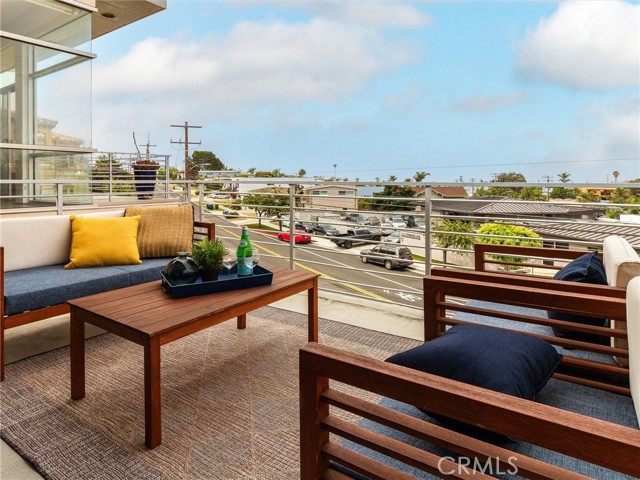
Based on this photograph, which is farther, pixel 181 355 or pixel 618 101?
pixel 618 101

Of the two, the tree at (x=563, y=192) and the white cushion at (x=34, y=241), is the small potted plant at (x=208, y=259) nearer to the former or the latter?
the white cushion at (x=34, y=241)

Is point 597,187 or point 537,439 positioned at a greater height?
point 597,187

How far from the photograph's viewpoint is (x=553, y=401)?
4.01 feet

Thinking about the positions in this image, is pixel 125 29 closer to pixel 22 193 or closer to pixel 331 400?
pixel 22 193

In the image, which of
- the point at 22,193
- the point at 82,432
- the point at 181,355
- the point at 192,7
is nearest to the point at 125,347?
the point at 181,355

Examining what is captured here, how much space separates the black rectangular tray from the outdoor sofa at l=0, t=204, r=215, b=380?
2.42 feet

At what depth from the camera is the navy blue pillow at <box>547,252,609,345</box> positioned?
1501 millimetres

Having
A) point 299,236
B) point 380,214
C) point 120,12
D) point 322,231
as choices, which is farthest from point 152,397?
point 322,231

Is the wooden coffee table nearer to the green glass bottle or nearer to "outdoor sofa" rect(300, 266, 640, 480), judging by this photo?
the green glass bottle

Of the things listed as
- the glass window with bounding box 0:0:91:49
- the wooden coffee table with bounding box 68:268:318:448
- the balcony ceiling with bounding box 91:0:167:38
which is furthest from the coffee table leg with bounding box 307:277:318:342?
the balcony ceiling with bounding box 91:0:167:38

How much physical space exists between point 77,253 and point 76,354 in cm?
117

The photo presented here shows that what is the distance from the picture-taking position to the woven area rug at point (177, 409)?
156 cm

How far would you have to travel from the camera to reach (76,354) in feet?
6.54

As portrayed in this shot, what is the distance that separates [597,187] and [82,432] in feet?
9.48
